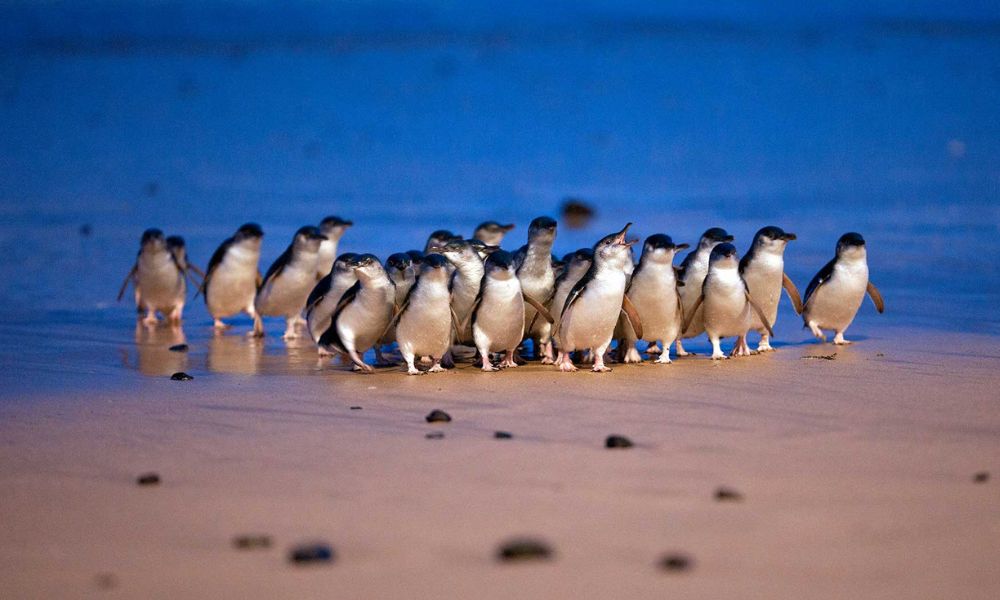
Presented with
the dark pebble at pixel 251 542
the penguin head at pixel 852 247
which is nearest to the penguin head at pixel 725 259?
the penguin head at pixel 852 247

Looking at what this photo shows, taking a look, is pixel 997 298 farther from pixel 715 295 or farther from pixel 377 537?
pixel 377 537

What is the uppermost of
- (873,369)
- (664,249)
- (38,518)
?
(664,249)

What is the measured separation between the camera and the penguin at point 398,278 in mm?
7223

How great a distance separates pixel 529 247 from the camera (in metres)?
7.41

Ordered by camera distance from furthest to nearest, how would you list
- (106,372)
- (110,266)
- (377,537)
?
(110,266)
(106,372)
(377,537)

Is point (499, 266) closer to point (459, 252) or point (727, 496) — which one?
point (459, 252)

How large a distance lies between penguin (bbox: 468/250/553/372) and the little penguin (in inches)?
16.7

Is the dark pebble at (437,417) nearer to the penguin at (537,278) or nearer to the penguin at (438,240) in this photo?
the penguin at (537,278)

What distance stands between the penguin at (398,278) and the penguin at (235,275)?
229cm

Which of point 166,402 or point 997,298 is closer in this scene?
point 166,402

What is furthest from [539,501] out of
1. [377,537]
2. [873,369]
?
[873,369]

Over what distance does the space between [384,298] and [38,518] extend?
3381 mm

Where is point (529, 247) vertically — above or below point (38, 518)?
above

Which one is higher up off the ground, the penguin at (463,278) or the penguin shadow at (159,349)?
the penguin at (463,278)
